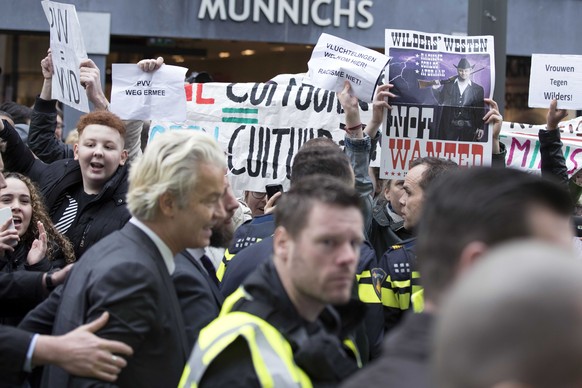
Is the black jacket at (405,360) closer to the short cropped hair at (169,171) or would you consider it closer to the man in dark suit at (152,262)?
the man in dark suit at (152,262)

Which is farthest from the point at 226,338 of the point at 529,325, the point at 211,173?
the point at 529,325

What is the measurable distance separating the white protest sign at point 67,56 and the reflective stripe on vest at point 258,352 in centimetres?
398

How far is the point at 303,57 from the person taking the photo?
58.3 ft

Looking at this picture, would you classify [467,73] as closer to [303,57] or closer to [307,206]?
[307,206]

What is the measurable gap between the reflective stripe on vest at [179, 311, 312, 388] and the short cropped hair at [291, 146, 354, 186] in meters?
1.68

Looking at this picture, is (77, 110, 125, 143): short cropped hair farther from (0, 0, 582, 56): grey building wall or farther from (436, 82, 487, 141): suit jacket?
(0, 0, 582, 56): grey building wall

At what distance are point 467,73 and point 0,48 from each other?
38.9 ft

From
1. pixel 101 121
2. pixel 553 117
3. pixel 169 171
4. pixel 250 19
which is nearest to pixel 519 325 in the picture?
pixel 169 171

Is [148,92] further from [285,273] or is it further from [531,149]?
[285,273]

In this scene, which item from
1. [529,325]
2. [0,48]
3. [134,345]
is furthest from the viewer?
[0,48]

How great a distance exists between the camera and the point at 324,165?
4.48 m

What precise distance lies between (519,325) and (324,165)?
3100mm

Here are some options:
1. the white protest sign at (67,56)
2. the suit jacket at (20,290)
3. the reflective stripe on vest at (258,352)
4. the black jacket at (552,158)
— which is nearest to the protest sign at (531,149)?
the black jacket at (552,158)

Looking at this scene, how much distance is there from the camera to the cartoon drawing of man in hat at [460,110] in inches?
255
